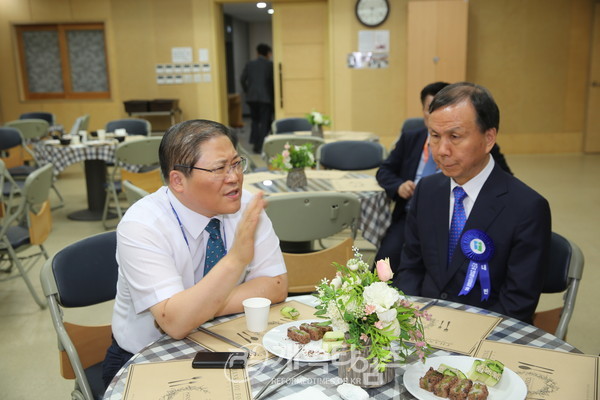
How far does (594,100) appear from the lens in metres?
9.97

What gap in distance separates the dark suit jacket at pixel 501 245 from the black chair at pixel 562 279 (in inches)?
6.0

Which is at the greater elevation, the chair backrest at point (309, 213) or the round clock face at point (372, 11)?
the round clock face at point (372, 11)

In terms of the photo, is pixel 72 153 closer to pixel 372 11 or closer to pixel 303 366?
pixel 303 366

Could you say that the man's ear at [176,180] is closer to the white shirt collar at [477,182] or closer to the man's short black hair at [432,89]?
the white shirt collar at [477,182]

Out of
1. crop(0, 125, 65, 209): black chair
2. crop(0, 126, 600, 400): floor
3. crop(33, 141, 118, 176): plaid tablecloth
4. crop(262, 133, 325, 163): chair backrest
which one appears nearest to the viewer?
crop(0, 126, 600, 400): floor

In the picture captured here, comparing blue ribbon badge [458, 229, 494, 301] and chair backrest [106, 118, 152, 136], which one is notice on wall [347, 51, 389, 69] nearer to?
chair backrest [106, 118, 152, 136]

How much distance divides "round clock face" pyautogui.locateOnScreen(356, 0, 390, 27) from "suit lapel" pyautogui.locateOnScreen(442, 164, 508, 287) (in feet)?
26.8

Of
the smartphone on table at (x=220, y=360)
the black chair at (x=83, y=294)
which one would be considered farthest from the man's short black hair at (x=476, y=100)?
the black chair at (x=83, y=294)

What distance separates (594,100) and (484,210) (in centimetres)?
932

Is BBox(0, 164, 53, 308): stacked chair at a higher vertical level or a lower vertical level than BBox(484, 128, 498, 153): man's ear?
lower

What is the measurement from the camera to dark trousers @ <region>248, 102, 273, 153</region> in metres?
10.5

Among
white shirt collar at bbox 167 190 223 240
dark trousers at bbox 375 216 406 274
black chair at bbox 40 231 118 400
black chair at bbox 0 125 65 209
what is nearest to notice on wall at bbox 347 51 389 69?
black chair at bbox 0 125 65 209

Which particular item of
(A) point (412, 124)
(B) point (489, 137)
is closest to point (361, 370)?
(B) point (489, 137)

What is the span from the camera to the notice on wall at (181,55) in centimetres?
1010
